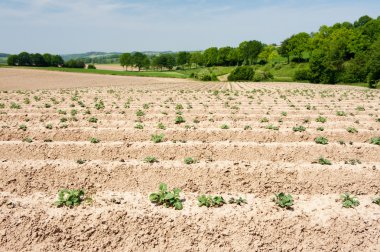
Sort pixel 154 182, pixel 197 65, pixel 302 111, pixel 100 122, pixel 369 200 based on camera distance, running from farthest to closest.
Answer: pixel 197 65 → pixel 302 111 → pixel 100 122 → pixel 154 182 → pixel 369 200

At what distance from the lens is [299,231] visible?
516 centimetres

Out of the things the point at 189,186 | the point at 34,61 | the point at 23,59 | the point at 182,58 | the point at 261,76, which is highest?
the point at 182,58

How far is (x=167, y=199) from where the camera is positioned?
579cm

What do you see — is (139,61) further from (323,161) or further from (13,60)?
(323,161)

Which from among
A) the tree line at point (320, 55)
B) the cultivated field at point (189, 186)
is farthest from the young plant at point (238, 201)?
the tree line at point (320, 55)

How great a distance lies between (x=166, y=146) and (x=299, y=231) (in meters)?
4.97

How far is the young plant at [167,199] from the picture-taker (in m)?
5.54

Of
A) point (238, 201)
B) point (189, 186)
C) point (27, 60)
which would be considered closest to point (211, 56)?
point (27, 60)

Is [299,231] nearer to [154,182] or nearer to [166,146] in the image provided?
[154,182]

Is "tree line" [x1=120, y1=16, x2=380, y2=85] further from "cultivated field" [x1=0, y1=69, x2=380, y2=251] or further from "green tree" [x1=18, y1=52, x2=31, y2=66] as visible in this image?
"cultivated field" [x1=0, y1=69, x2=380, y2=251]

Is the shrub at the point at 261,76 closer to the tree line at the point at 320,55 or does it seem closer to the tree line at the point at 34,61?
the tree line at the point at 320,55

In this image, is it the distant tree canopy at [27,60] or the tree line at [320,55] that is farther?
the distant tree canopy at [27,60]

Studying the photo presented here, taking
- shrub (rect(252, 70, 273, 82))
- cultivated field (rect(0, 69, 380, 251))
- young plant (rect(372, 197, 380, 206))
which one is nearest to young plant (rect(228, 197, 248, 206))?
cultivated field (rect(0, 69, 380, 251))

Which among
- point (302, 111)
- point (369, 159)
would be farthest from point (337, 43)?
point (369, 159)
